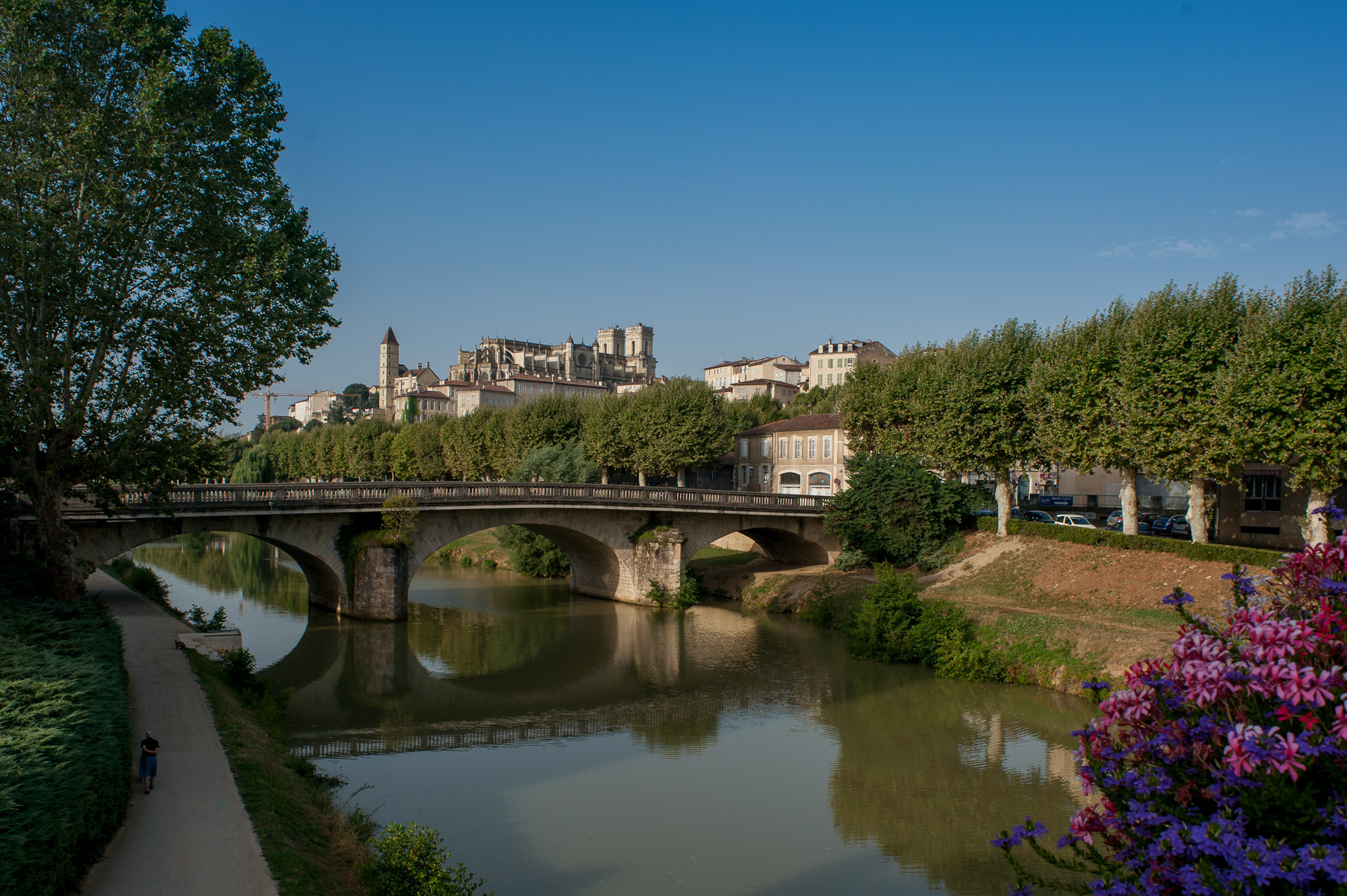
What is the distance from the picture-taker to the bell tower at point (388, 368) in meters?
186

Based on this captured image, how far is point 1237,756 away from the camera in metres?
5.16

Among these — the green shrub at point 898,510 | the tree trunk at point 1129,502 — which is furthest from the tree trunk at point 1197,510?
the green shrub at point 898,510

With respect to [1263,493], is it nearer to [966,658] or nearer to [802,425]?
[966,658]

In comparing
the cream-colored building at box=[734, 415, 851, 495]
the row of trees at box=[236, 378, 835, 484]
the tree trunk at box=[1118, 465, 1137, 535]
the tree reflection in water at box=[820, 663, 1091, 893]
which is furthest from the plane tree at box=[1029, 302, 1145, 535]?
the row of trees at box=[236, 378, 835, 484]

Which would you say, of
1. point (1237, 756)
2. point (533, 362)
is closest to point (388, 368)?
point (533, 362)

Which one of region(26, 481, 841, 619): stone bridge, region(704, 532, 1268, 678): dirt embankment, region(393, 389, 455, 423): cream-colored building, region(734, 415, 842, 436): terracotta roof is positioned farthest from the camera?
region(393, 389, 455, 423): cream-colored building

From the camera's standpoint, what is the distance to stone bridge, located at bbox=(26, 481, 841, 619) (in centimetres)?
2930

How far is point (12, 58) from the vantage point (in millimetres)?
18203

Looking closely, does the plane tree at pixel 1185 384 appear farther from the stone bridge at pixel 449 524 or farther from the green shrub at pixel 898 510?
the stone bridge at pixel 449 524

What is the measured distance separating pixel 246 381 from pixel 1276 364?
30.5 m

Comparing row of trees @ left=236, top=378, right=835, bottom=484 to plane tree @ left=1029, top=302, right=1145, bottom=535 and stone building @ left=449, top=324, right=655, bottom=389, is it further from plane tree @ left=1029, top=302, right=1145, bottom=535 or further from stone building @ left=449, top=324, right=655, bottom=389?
stone building @ left=449, top=324, right=655, bottom=389

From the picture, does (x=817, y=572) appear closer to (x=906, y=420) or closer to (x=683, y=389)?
(x=906, y=420)

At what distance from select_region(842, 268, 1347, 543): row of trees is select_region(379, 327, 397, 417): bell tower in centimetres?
15912

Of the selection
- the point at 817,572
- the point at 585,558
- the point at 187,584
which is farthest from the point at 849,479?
the point at 187,584
